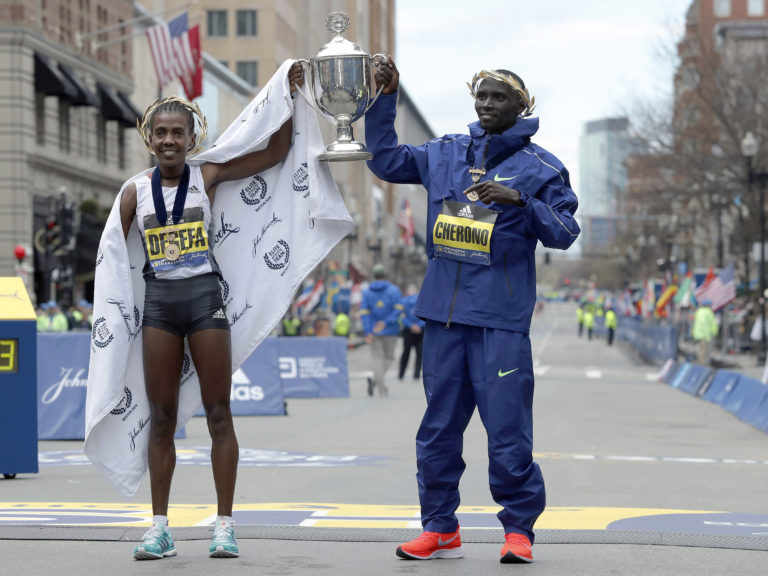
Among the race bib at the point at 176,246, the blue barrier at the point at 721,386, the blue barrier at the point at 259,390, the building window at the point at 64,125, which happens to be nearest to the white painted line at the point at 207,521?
the race bib at the point at 176,246

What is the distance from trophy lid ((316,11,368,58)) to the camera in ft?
20.8

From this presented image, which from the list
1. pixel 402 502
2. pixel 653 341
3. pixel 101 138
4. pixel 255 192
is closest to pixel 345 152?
pixel 255 192

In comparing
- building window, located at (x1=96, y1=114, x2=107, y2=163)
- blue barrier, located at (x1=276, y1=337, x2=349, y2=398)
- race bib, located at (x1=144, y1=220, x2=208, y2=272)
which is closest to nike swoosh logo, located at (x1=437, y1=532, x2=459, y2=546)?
race bib, located at (x1=144, y1=220, x2=208, y2=272)

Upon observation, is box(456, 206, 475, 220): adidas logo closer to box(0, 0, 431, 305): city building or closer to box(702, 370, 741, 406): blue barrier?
box(702, 370, 741, 406): blue barrier

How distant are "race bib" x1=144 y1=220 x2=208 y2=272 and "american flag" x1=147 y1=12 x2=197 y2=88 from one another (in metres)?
29.7

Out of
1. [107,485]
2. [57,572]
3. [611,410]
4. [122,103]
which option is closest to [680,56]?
[122,103]

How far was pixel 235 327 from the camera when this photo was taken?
6324 mm

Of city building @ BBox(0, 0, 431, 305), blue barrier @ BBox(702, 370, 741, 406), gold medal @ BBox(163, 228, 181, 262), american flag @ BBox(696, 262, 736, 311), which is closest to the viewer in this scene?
gold medal @ BBox(163, 228, 181, 262)

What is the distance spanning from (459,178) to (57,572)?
241 cm

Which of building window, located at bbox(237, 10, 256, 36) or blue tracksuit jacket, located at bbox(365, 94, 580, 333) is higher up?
building window, located at bbox(237, 10, 256, 36)

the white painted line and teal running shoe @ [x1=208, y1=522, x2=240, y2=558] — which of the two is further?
the white painted line

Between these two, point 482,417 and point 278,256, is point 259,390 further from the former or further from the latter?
point 482,417

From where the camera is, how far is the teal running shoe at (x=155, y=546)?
5824mm

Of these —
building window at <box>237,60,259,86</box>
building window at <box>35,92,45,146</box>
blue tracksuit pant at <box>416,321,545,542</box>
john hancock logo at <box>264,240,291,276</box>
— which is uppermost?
building window at <box>237,60,259,86</box>
